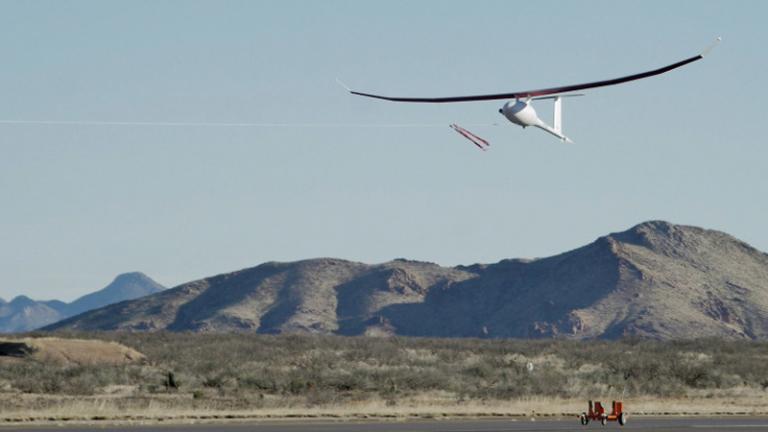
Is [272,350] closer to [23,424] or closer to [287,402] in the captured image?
[287,402]

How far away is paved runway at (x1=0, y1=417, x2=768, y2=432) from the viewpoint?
40.5 metres

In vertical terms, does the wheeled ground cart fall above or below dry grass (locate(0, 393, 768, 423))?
below

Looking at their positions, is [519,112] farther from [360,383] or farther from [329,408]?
[360,383]

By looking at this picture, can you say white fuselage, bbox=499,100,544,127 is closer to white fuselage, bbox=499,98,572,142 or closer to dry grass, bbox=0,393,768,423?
white fuselage, bbox=499,98,572,142

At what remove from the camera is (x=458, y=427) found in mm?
41969

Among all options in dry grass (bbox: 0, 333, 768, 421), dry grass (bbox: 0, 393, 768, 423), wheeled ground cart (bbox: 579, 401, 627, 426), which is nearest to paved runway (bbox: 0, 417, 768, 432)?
wheeled ground cart (bbox: 579, 401, 627, 426)

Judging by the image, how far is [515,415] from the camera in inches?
1891

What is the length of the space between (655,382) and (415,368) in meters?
12.2

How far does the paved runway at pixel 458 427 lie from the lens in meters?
40.5

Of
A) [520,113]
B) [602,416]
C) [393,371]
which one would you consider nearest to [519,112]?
[520,113]

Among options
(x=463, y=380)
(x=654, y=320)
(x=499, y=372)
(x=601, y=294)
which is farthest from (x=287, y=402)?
(x=601, y=294)

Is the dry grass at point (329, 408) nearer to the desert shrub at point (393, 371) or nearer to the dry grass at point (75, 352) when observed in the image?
the desert shrub at point (393, 371)

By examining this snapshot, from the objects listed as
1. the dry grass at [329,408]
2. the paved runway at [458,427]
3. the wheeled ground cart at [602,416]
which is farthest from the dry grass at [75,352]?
the wheeled ground cart at [602,416]

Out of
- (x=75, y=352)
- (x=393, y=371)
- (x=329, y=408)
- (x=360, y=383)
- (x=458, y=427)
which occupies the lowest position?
(x=458, y=427)
